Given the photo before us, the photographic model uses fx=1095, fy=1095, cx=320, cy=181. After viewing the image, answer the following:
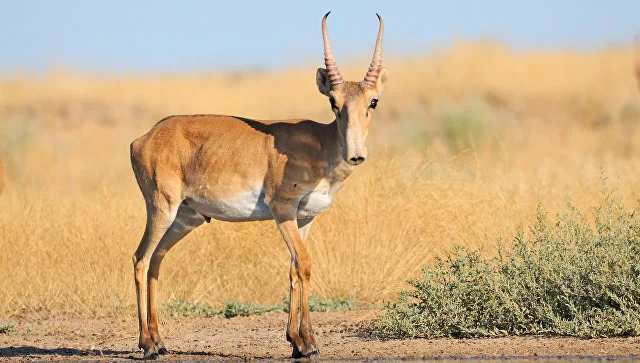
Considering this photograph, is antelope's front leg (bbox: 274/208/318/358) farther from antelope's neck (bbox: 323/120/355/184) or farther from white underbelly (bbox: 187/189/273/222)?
antelope's neck (bbox: 323/120/355/184)

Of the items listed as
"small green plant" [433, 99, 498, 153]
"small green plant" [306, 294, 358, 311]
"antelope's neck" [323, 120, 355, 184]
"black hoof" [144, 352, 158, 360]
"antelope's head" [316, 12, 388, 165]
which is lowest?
"black hoof" [144, 352, 158, 360]

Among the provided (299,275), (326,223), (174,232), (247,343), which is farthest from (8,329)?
(326,223)

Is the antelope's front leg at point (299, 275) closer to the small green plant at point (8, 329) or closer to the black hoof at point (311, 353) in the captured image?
the black hoof at point (311, 353)

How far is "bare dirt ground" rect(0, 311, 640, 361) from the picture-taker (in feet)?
32.1

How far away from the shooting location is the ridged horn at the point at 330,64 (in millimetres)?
9844

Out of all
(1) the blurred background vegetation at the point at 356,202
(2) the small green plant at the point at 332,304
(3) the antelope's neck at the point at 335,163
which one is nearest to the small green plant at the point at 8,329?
(1) the blurred background vegetation at the point at 356,202

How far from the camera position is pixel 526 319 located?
34.2 feet

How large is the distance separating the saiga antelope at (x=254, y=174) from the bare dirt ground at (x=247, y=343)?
464mm

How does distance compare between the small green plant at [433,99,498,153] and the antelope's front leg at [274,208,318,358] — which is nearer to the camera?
the antelope's front leg at [274,208,318,358]

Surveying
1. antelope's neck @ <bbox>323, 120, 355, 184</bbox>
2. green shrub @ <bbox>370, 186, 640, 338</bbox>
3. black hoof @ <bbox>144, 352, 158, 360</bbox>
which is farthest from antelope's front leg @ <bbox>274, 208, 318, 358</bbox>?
black hoof @ <bbox>144, 352, 158, 360</bbox>

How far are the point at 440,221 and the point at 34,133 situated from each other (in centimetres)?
2100

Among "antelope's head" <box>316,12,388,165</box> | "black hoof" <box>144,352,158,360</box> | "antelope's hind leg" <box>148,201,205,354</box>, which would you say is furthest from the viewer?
"antelope's hind leg" <box>148,201,205,354</box>

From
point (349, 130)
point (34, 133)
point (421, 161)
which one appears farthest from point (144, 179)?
point (34, 133)

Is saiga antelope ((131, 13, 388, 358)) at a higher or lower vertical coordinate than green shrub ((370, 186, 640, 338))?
higher
